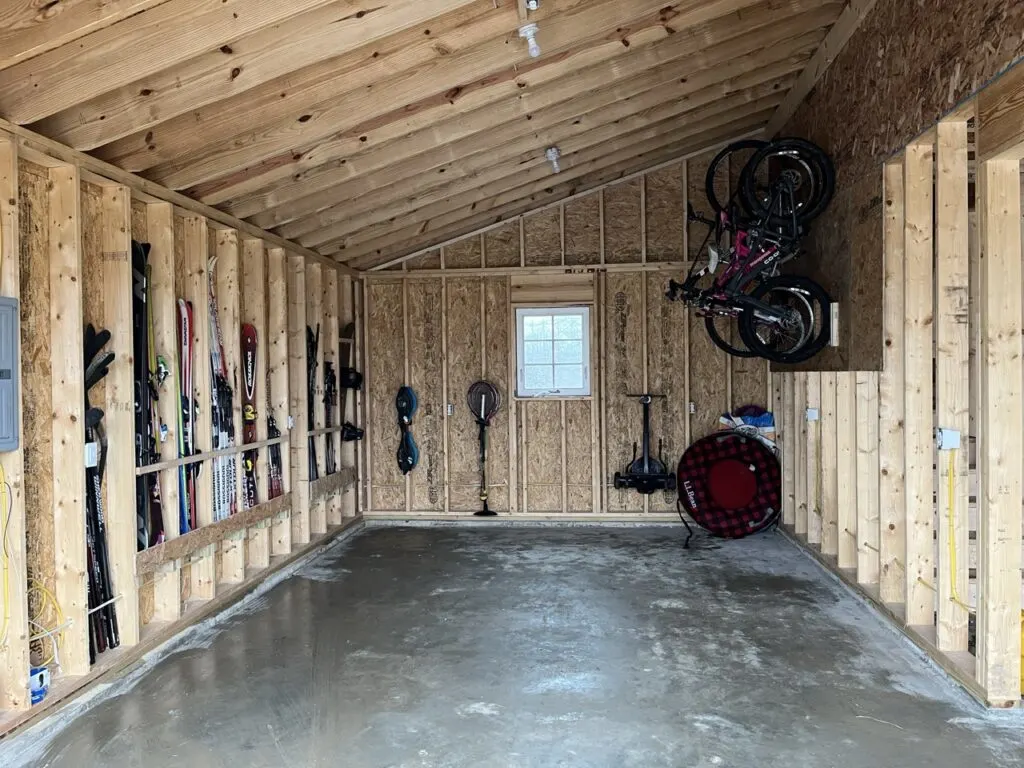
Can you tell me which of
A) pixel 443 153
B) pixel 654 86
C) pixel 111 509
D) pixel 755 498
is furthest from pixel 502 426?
pixel 111 509

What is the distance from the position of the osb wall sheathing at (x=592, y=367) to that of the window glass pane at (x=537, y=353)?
6.8 inches

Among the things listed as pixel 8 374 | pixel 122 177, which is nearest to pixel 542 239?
pixel 122 177

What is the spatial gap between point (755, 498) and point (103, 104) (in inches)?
230

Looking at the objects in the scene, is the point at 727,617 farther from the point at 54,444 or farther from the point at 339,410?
the point at 339,410

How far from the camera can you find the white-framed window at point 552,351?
777cm

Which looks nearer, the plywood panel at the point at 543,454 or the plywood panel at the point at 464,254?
the plywood panel at the point at 543,454

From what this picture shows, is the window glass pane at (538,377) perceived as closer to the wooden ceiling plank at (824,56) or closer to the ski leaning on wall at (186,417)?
the wooden ceiling plank at (824,56)

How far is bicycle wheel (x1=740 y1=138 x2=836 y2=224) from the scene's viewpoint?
533 cm

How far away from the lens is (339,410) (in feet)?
24.5

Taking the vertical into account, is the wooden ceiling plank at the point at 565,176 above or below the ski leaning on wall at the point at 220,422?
above

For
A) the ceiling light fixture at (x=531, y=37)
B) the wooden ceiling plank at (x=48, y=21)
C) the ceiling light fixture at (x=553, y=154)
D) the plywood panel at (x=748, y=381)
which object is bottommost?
the plywood panel at (x=748, y=381)

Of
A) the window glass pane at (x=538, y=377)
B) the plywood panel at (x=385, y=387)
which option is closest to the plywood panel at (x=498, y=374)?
the window glass pane at (x=538, y=377)

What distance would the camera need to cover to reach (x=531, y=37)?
13.0 ft

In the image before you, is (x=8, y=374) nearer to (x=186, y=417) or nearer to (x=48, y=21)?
(x=48, y=21)
